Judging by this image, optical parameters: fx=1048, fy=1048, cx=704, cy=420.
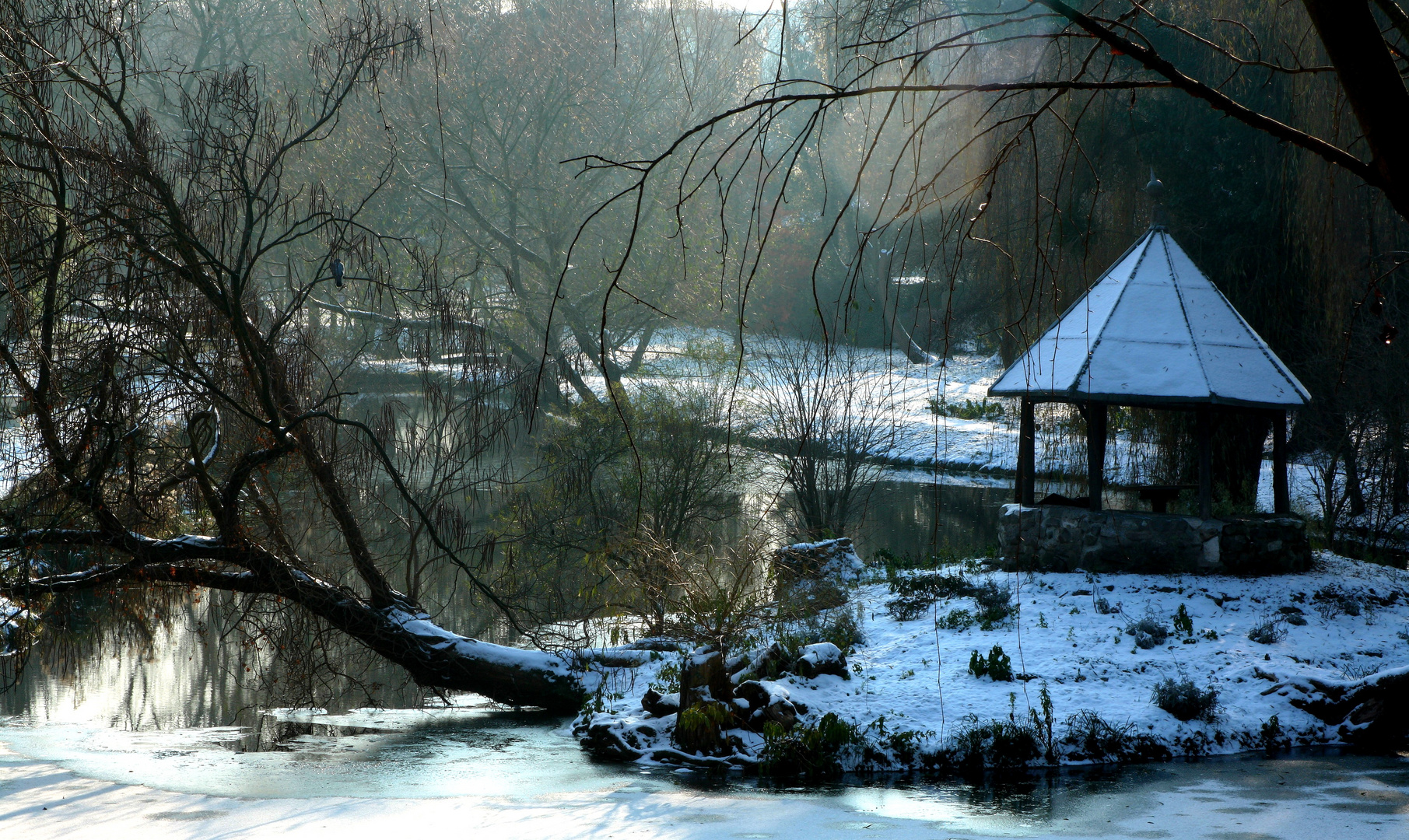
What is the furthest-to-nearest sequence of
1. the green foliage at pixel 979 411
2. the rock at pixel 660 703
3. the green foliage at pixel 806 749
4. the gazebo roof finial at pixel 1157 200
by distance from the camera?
1. the green foliage at pixel 979 411
2. the gazebo roof finial at pixel 1157 200
3. the rock at pixel 660 703
4. the green foliage at pixel 806 749

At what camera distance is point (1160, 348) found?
1013cm

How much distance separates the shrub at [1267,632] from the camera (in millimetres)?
8406

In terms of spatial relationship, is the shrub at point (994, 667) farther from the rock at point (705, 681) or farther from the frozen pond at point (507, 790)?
the rock at point (705, 681)

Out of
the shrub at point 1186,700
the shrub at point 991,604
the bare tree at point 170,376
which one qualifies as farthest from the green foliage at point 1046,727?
the bare tree at point 170,376

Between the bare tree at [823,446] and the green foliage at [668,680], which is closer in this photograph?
the green foliage at [668,680]

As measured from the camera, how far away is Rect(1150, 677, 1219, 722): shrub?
7.49 m

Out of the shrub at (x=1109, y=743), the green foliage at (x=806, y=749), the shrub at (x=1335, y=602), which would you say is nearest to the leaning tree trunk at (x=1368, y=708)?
the shrub at (x=1109, y=743)

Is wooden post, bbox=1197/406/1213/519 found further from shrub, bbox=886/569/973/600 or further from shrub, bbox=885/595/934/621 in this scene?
shrub, bbox=885/595/934/621

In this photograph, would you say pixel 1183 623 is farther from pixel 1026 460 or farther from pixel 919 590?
pixel 919 590

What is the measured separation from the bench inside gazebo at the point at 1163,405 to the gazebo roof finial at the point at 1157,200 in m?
0.94

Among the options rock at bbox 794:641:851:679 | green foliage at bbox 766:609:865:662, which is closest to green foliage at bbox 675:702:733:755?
rock at bbox 794:641:851:679

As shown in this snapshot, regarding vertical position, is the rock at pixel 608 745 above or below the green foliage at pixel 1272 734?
below

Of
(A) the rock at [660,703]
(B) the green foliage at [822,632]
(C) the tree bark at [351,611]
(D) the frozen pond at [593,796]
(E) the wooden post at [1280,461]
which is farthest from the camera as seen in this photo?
(E) the wooden post at [1280,461]

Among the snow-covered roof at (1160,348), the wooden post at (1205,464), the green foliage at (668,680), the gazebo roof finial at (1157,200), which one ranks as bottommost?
the green foliage at (668,680)
